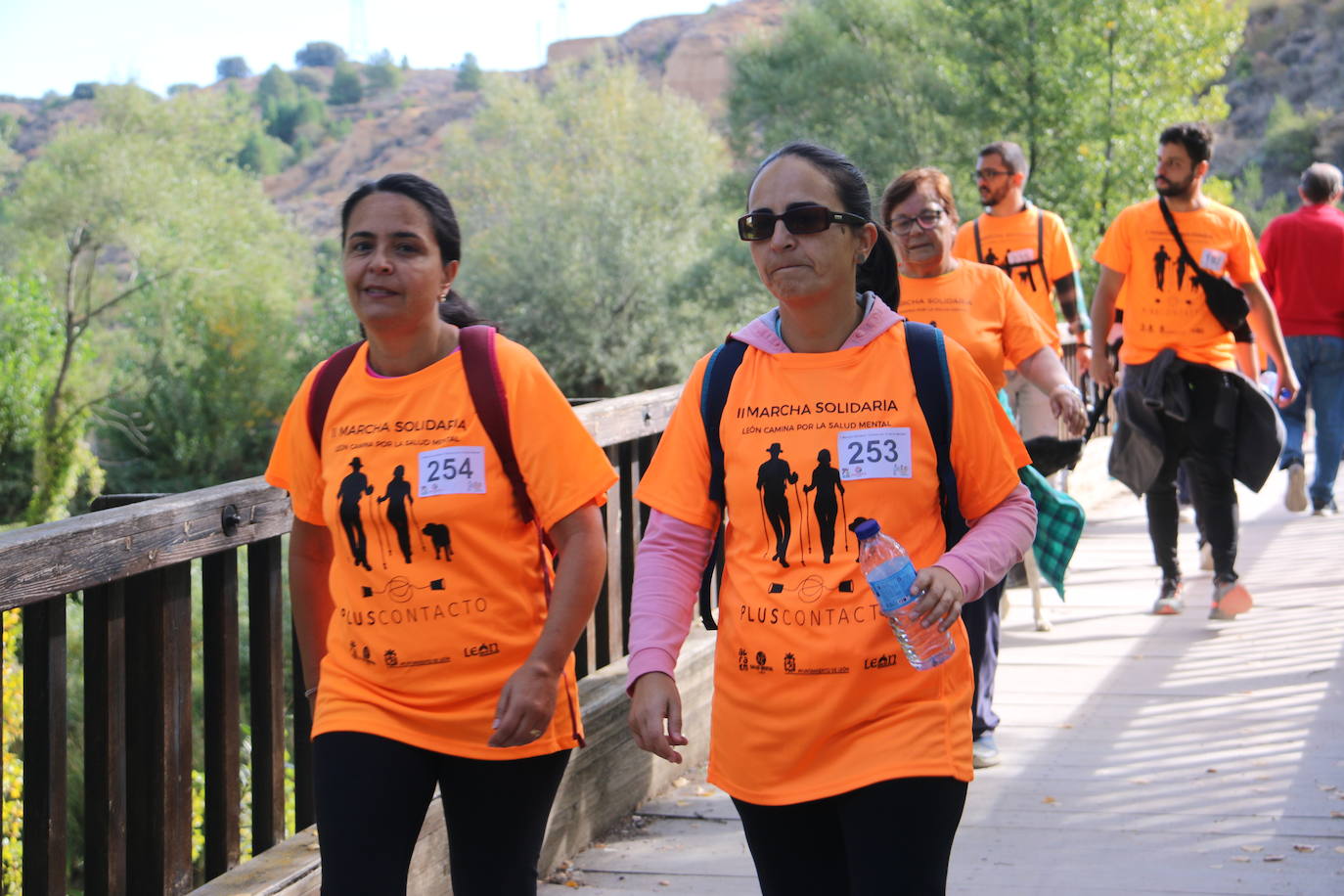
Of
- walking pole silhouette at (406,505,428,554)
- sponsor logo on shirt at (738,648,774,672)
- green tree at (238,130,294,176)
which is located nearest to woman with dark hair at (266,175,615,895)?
walking pole silhouette at (406,505,428,554)

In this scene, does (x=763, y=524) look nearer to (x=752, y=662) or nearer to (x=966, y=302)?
(x=752, y=662)

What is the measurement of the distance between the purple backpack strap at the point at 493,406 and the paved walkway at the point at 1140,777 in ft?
5.73

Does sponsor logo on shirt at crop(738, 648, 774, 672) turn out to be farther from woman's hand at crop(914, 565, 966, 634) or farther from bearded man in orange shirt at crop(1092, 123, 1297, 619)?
bearded man in orange shirt at crop(1092, 123, 1297, 619)

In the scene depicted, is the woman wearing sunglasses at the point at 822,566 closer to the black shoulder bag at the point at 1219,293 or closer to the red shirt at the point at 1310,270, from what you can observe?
the black shoulder bag at the point at 1219,293

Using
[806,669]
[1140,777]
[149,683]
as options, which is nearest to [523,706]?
[806,669]

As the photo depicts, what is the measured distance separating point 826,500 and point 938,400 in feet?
0.85

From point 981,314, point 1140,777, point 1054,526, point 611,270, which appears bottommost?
point 1140,777

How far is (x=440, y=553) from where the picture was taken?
9.14 feet

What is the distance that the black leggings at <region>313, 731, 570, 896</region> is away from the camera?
8.87ft

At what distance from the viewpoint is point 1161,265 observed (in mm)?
7016

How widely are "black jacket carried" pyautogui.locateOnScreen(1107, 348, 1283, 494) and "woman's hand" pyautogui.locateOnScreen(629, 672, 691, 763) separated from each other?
497 centimetres

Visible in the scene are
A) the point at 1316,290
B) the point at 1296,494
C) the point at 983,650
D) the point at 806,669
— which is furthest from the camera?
the point at 1316,290

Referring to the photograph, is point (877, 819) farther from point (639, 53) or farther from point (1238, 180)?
point (639, 53)

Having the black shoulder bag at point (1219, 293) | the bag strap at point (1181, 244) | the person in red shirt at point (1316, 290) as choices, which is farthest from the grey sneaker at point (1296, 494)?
the bag strap at point (1181, 244)
